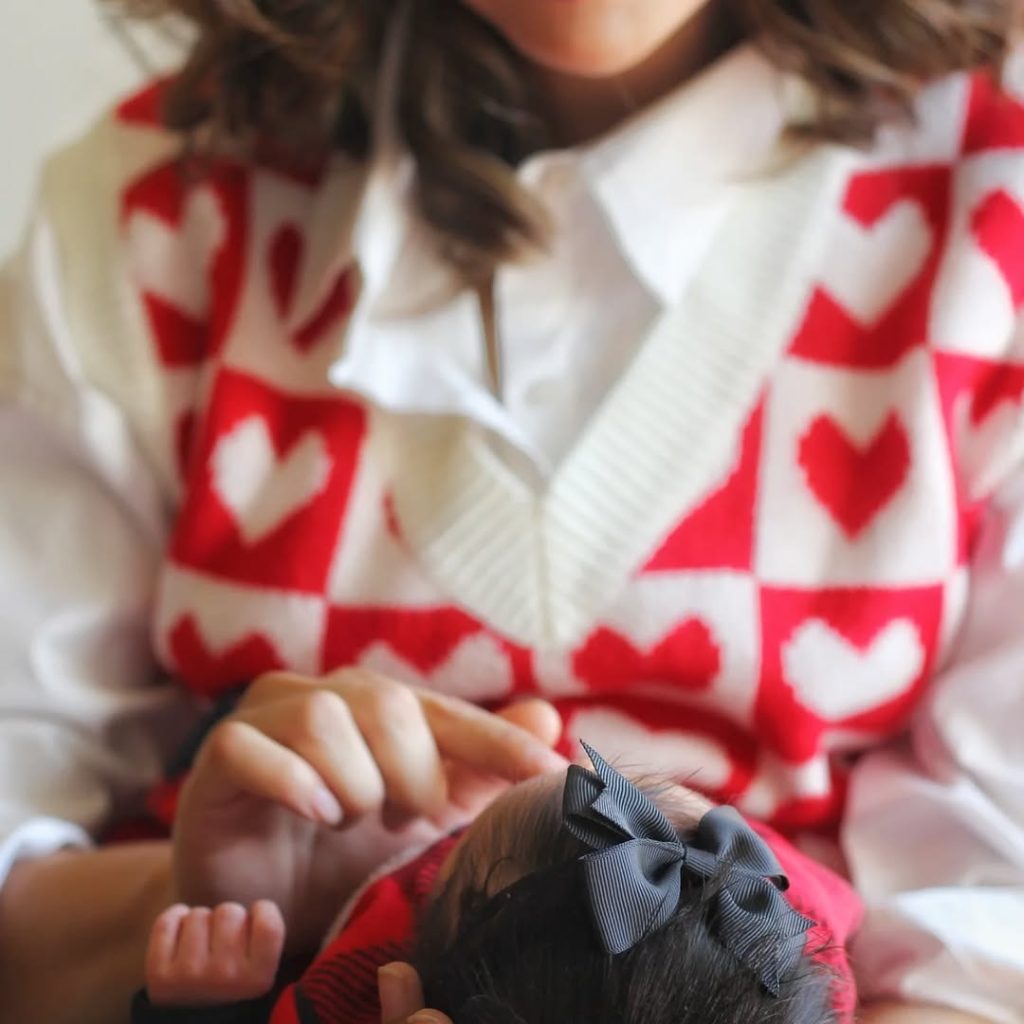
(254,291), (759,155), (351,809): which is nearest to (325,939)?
(351,809)

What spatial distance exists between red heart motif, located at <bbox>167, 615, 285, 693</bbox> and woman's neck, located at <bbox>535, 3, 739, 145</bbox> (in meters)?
0.37

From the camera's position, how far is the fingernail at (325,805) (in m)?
0.50

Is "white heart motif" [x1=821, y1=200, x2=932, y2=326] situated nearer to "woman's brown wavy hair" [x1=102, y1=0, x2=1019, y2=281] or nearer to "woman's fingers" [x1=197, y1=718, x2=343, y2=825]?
"woman's brown wavy hair" [x1=102, y1=0, x2=1019, y2=281]

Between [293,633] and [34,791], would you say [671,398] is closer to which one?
[293,633]

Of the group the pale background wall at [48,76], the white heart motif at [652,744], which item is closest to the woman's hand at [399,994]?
the white heart motif at [652,744]

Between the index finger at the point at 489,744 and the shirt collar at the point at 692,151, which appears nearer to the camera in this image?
the index finger at the point at 489,744

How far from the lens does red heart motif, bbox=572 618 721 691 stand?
24.9 inches

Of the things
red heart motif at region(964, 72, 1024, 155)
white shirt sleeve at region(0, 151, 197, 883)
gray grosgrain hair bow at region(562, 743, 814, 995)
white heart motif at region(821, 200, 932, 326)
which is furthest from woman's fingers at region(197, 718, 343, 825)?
red heart motif at region(964, 72, 1024, 155)

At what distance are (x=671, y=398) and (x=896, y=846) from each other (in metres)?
0.27

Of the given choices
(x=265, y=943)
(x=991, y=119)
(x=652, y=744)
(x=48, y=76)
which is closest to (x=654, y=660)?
(x=652, y=744)

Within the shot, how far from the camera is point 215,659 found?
0.68 metres

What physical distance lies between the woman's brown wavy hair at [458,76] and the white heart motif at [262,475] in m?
0.14

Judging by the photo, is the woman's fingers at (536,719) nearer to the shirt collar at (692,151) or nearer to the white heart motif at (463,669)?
the white heart motif at (463,669)

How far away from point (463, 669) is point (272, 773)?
17 cm
